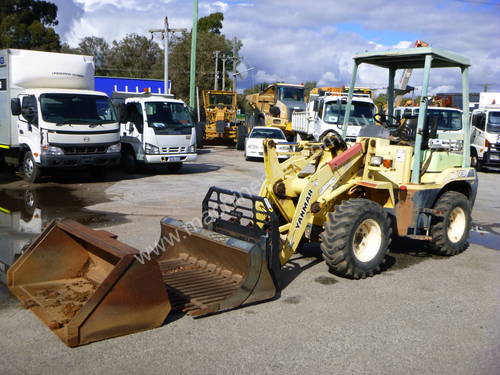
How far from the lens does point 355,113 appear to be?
18.4 meters

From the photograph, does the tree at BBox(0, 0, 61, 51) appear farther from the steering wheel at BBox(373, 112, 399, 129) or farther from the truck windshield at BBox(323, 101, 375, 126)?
the steering wheel at BBox(373, 112, 399, 129)

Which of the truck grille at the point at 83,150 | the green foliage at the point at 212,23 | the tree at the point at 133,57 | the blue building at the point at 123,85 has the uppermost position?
the green foliage at the point at 212,23

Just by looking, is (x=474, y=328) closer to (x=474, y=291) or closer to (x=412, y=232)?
(x=474, y=291)

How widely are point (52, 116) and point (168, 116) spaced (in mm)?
3985

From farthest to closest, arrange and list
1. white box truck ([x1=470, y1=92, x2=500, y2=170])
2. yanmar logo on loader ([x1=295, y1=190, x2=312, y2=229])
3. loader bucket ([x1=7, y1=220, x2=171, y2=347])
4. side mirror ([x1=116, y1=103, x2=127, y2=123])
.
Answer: white box truck ([x1=470, y1=92, x2=500, y2=170])
side mirror ([x1=116, y1=103, x2=127, y2=123])
yanmar logo on loader ([x1=295, y1=190, x2=312, y2=229])
loader bucket ([x1=7, y1=220, x2=171, y2=347])

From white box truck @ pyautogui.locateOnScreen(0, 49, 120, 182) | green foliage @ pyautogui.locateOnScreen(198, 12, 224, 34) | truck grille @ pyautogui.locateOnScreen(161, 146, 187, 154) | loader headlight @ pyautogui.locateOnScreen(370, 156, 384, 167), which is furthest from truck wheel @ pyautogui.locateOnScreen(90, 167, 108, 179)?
green foliage @ pyautogui.locateOnScreen(198, 12, 224, 34)

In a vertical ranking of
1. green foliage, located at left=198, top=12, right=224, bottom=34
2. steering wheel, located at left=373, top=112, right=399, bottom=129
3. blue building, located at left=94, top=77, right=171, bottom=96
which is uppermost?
green foliage, located at left=198, top=12, right=224, bottom=34

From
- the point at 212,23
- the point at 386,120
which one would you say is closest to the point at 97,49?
the point at 212,23

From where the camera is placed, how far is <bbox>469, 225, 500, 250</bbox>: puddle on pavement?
833 cm

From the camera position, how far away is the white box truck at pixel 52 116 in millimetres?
12828

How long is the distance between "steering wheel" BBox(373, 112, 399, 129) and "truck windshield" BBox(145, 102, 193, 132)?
9.10 m

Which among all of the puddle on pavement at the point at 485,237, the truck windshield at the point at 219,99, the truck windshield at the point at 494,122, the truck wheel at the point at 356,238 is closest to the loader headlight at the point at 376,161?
the truck wheel at the point at 356,238

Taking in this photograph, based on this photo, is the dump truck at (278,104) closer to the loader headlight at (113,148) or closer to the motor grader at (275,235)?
the loader headlight at (113,148)

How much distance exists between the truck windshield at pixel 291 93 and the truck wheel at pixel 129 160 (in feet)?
46.1
